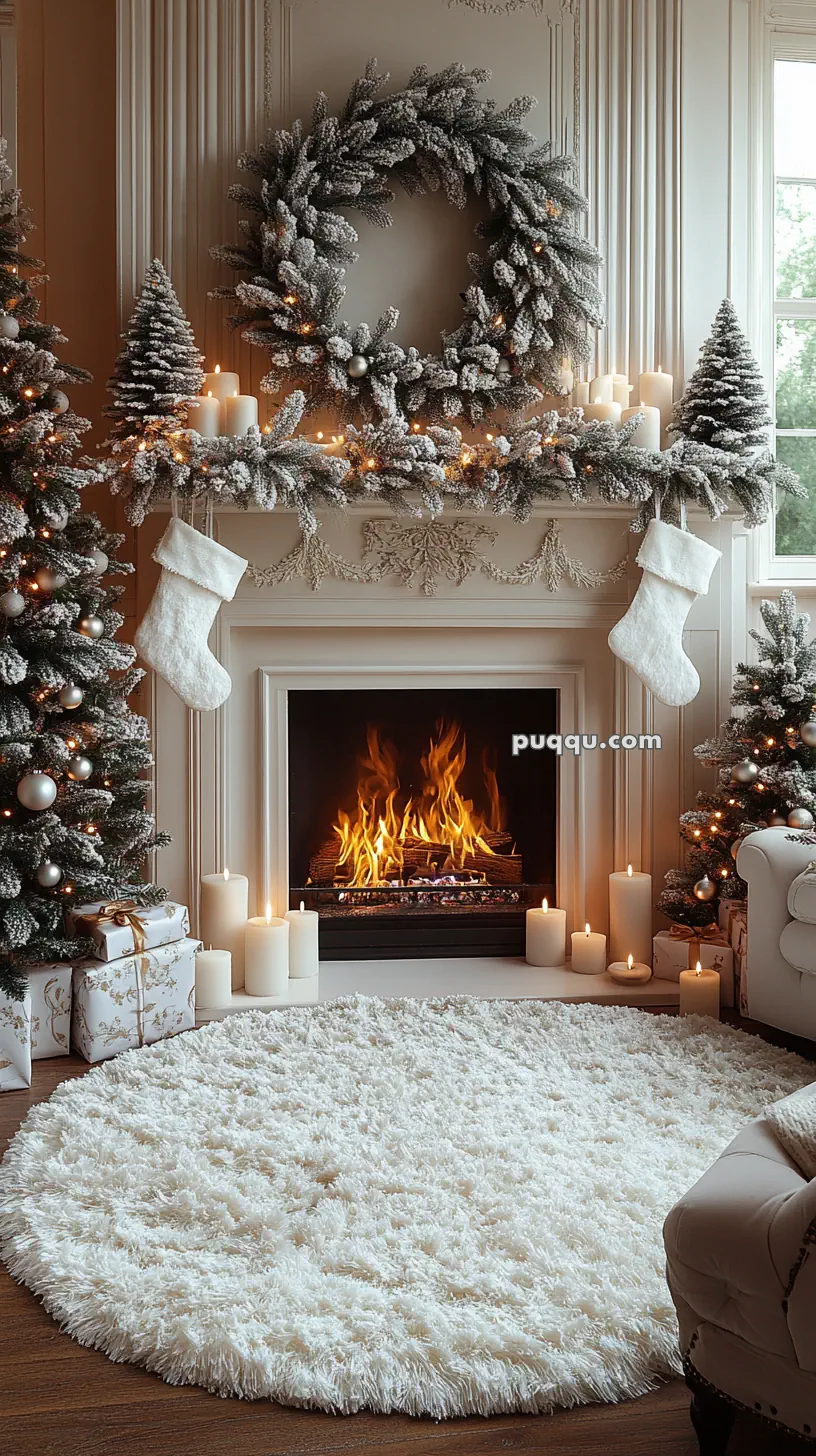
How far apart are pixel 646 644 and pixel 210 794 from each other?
143 centimetres

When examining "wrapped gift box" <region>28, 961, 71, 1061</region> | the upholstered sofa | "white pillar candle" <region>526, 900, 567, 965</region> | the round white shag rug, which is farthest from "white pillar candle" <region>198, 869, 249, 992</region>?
the upholstered sofa

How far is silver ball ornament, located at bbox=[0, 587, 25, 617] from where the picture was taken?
280 centimetres

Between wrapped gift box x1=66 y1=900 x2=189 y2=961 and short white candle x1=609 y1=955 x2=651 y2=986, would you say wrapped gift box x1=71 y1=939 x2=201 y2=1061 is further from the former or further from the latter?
short white candle x1=609 y1=955 x2=651 y2=986

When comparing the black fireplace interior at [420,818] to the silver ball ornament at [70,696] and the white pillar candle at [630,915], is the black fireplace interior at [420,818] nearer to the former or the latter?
the white pillar candle at [630,915]

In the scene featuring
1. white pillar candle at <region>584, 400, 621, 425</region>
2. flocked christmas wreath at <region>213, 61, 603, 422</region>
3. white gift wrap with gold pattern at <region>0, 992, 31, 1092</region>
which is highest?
flocked christmas wreath at <region>213, 61, 603, 422</region>

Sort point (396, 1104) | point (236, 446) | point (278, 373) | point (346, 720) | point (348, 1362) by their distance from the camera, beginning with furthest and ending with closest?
point (346, 720) < point (278, 373) < point (236, 446) < point (396, 1104) < point (348, 1362)

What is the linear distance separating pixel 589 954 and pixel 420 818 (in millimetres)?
737

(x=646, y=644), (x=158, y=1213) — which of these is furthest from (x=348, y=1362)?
(x=646, y=644)

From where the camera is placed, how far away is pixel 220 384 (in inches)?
126

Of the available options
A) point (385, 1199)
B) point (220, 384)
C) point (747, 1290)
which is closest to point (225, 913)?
point (385, 1199)

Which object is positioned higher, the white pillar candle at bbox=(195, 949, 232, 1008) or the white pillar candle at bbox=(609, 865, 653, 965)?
the white pillar candle at bbox=(609, 865, 653, 965)

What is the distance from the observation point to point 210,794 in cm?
339

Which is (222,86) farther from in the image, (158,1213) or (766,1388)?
(766,1388)

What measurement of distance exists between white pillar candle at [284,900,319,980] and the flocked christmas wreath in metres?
1.57
